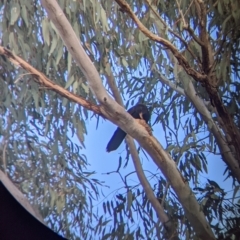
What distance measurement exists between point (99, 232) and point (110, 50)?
0.48 meters

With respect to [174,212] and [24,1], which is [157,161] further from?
[24,1]

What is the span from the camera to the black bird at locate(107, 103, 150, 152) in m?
1.13

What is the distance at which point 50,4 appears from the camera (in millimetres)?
1092

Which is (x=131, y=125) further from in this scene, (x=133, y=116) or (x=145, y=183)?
(x=145, y=183)

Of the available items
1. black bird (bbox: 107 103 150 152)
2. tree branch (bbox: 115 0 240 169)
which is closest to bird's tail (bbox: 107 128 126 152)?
black bird (bbox: 107 103 150 152)

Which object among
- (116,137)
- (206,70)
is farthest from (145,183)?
(206,70)

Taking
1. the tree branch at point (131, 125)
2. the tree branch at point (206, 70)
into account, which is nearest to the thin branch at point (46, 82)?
the tree branch at point (131, 125)

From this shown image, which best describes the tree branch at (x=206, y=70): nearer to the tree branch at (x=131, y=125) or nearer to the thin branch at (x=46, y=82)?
the tree branch at (x=131, y=125)

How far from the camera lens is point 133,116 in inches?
45.1

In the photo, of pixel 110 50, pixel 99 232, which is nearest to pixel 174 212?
pixel 99 232

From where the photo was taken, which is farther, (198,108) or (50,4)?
(198,108)

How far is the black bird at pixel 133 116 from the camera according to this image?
44.7 inches

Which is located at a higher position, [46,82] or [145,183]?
[46,82]

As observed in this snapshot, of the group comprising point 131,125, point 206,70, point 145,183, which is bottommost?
point 145,183
